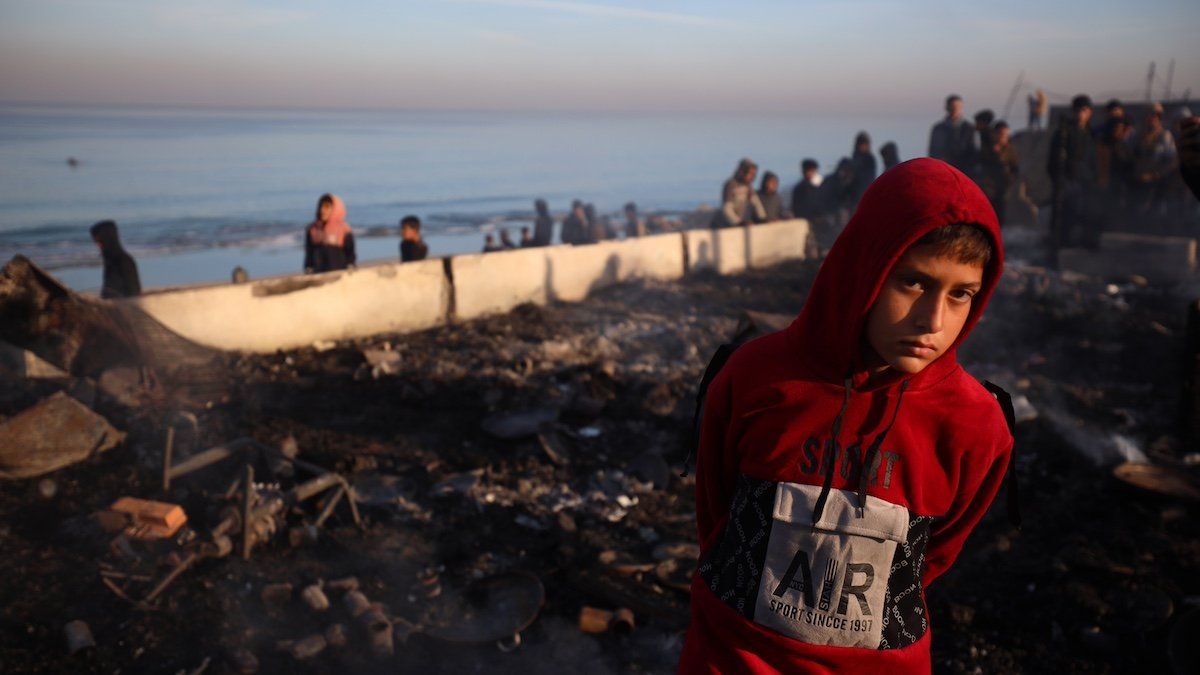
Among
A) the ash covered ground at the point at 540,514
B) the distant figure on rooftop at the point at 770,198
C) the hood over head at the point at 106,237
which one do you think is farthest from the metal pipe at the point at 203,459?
the distant figure on rooftop at the point at 770,198

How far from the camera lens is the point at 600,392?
744 centimetres

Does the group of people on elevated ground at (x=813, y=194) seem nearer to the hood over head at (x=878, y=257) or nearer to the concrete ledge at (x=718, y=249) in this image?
the concrete ledge at (x=718, y=249)

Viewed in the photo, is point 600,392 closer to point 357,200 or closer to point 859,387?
point 859,387

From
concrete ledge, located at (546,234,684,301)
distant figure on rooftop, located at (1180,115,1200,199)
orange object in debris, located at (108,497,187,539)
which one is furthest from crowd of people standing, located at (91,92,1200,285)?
distant figure on rooftop, located at (1180,115,1200,199)

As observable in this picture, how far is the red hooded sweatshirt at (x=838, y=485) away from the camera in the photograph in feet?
5.72

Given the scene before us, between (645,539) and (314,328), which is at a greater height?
(314,328)

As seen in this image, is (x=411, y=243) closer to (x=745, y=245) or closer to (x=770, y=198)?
(x=745, y=245)

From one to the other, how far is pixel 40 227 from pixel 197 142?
118 feet

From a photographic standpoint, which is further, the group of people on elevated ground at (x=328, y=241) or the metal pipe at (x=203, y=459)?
the group of people on elevated ground at (x=328, y=241)

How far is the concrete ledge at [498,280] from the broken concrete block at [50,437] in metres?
4.30

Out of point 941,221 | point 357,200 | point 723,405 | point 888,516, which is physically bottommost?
point 357,200

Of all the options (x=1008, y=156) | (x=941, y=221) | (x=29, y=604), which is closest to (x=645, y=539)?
(x=29, y=604)

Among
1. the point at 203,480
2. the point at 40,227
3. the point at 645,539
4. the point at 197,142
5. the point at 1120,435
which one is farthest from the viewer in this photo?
the point at 197,142

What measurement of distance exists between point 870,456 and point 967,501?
0.33m
